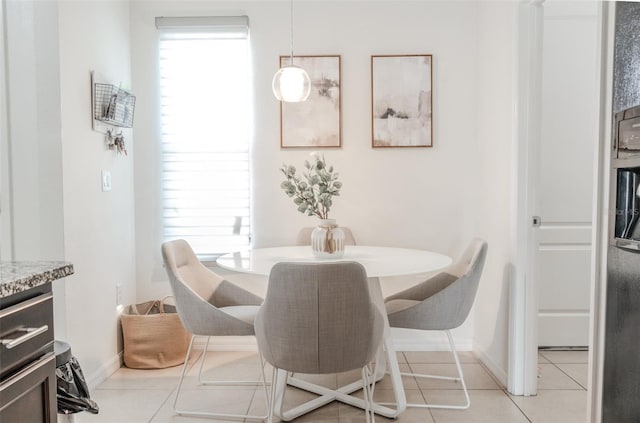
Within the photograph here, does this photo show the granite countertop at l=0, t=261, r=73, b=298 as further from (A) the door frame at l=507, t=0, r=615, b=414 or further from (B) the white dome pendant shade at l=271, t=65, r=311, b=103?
(A) the door frame at l=507, t=0, r=615, b=414

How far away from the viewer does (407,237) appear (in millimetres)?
3305

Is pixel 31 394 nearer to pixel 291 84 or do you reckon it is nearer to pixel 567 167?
pixel 291 84

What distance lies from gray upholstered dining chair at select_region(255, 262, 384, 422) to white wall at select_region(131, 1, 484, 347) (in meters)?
1.47

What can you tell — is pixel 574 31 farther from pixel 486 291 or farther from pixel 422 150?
pixel 486 291

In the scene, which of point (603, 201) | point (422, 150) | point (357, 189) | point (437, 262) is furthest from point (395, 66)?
point (603, 201)

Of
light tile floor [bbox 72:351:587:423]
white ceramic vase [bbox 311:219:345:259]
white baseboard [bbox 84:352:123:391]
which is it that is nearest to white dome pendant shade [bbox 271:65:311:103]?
white ceramic vase [bbox 311:219:345:259]

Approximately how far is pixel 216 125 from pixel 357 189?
1.05 meters

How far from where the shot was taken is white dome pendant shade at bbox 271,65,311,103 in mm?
2609

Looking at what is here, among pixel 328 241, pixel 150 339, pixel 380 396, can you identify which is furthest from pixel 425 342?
pixel 150 339

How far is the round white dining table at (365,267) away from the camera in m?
2.23

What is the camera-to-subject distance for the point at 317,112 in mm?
3270

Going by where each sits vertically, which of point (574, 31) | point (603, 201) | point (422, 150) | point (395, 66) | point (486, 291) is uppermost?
point (574, 31)

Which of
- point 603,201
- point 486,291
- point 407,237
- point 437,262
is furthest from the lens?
point 407,237

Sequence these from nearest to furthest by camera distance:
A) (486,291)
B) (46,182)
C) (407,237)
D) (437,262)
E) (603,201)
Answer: (603,201), (46,182), (437,262), (486,291), (407,237)
